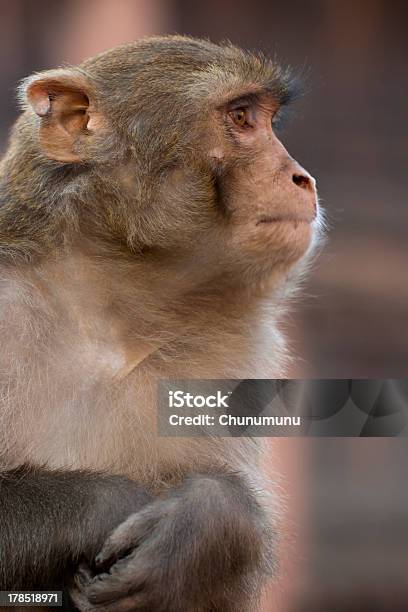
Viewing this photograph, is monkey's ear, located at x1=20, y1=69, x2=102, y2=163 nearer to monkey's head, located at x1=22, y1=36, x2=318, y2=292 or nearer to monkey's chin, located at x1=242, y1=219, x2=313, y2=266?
monkey's head, located at x1=22, y1=36, x2=318, y2=292

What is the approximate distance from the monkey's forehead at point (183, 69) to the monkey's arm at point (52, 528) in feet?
2.30

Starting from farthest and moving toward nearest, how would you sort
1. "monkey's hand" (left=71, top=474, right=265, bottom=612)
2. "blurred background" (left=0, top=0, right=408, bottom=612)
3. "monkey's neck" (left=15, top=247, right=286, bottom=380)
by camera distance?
"blurred background" (left=0, top=0, right=408, bottom=612), "monkey's neck" (left=15, top=247, right=286, bottom=380), "monkey's hand" (left=71, top=474, right=265, bottom=612)

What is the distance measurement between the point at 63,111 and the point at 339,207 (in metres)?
1.10

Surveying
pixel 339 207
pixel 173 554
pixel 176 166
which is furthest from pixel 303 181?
pixel 339 207

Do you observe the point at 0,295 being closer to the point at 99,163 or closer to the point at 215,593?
the point at 99,163

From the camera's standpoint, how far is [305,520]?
2.72 metres

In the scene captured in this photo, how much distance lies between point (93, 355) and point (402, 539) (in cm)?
110

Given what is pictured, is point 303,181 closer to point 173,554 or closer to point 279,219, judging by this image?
point 279,219

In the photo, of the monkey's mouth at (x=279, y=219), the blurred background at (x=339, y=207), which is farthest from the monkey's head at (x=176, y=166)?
the blurred background at (x=339, y=207)

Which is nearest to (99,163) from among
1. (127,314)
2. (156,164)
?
(156,164)

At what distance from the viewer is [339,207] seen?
2.96m

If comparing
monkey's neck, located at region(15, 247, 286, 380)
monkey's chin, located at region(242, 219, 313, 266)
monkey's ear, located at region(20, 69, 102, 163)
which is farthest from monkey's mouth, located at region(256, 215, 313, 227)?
monkey's ear, located at region(20, 69, 102, 163)

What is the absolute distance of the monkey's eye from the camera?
2.04 metres

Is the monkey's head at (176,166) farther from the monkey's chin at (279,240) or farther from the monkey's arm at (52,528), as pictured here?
the monkey's arm at (52,528)
